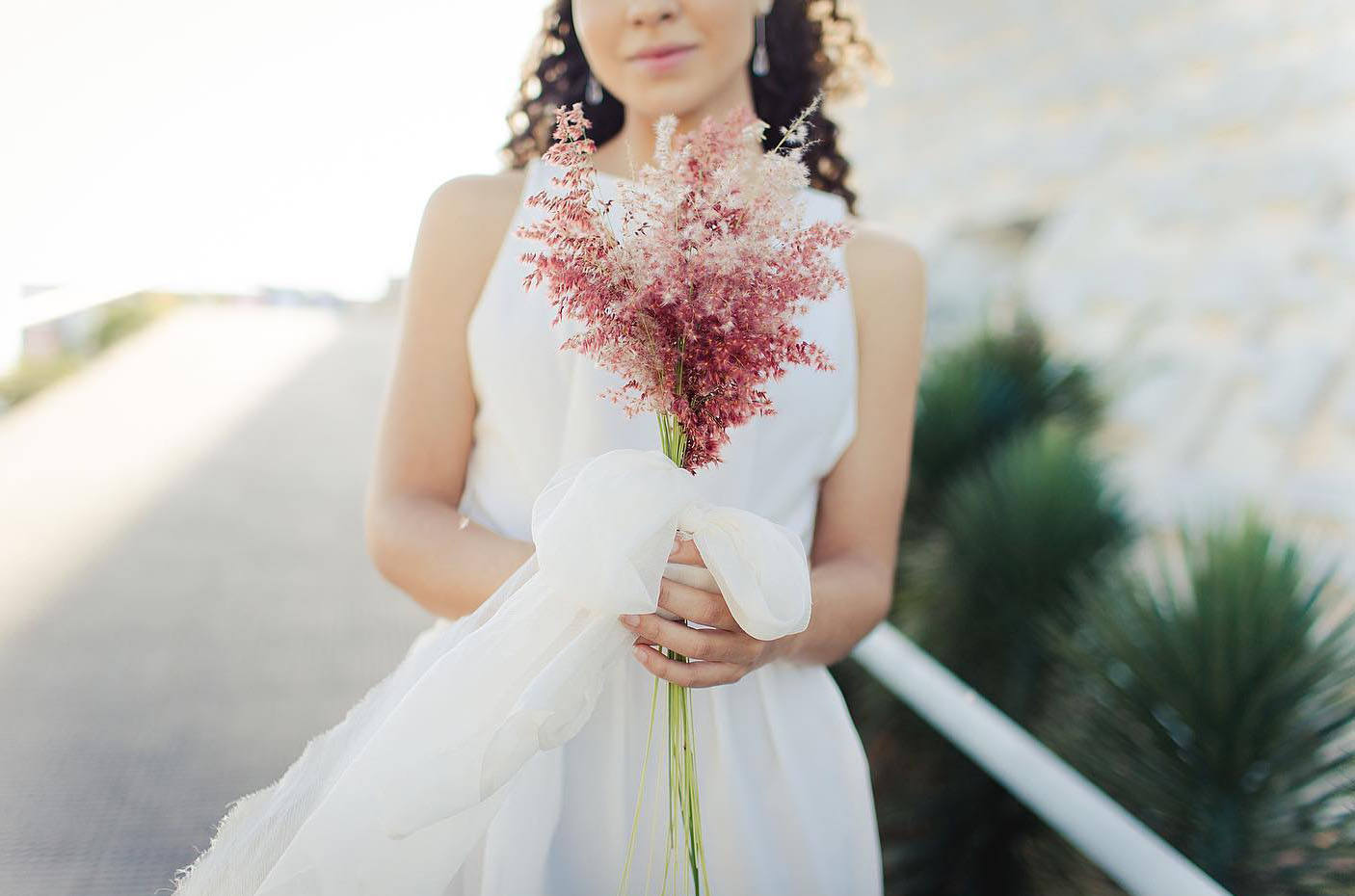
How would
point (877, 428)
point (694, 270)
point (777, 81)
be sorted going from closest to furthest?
point (694, 270) < point (877, 428) < point (777, 81)

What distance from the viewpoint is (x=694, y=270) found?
2.89ft

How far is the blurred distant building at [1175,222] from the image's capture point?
12.5 feet

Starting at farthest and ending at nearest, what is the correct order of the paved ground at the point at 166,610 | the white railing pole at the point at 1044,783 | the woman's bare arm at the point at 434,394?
the paved ground at the point at 166,610 → the white railing pole at the point at 1044,783 → the woman's bare arm at the point at 434,394

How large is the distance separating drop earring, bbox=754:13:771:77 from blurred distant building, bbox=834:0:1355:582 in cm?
116

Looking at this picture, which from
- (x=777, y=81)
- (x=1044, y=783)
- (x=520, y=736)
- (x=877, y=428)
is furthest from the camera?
(x=777, y=81)

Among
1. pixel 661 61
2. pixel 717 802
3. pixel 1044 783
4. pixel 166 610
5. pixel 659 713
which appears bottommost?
pixel 166 610

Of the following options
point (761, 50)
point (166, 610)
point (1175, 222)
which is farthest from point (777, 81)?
point (1175, 222)

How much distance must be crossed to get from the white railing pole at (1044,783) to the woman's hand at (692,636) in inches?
30.8

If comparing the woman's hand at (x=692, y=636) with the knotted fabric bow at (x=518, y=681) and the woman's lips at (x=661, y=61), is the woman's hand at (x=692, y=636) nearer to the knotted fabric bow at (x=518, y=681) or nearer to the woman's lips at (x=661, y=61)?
the knotted fabric bow at (x=518, y=681)

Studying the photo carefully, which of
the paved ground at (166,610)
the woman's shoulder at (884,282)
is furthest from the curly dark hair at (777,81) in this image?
the paved ground at (166,610)

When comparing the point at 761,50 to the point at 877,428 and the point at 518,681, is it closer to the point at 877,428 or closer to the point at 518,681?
the point at 877,428

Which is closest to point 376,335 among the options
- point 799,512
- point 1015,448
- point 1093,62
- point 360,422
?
point 360,422

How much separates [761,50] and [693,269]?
3.46ft

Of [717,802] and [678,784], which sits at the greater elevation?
[678,784]
